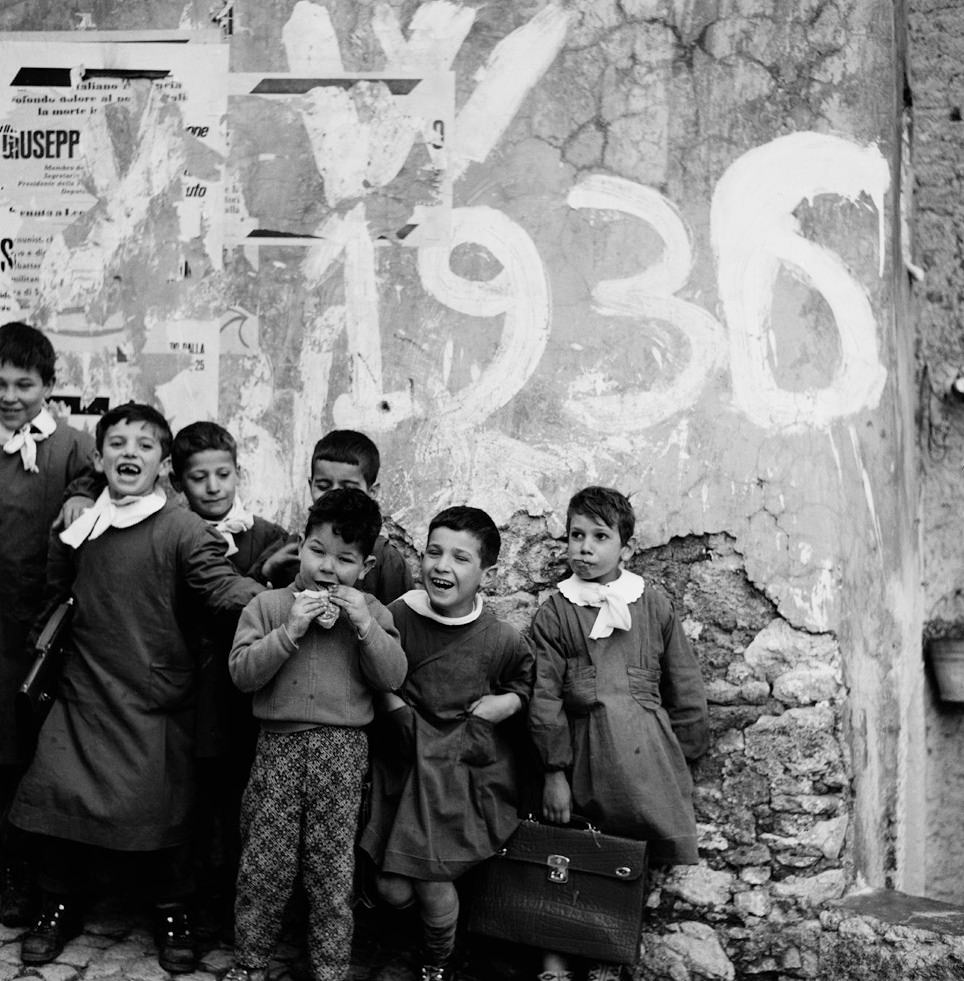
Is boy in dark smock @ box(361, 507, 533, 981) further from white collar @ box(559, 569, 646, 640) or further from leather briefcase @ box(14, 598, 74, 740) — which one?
leather briefcase @ box(14, 598, 74, 740)

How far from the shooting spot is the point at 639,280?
423 cm

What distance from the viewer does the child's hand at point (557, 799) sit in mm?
3834

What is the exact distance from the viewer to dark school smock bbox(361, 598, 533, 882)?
12.3 ft

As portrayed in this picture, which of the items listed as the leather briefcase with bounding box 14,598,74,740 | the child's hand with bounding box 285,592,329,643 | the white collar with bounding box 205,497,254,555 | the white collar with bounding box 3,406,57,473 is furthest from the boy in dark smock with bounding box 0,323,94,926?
the child's hand with bounding box 285,592,329,643

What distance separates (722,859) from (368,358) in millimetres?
1893

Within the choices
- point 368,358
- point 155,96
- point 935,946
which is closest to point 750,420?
point 368,358

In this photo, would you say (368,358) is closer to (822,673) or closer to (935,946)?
(822,673)

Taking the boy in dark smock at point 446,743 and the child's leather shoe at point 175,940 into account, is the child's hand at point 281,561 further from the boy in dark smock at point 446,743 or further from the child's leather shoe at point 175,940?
the child's leather shoe at point 175,940

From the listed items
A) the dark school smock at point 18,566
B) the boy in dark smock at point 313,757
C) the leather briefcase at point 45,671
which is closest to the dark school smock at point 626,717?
the boy in dark smock at point 313,757

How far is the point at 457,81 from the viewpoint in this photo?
4344mm

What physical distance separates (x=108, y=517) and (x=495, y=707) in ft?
3.94

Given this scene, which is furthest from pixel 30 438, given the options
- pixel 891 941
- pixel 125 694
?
pixel 891 941

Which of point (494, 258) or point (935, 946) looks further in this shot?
point (494, 258)

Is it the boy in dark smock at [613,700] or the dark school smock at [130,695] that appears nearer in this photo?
the dark school smock at [130,695]
